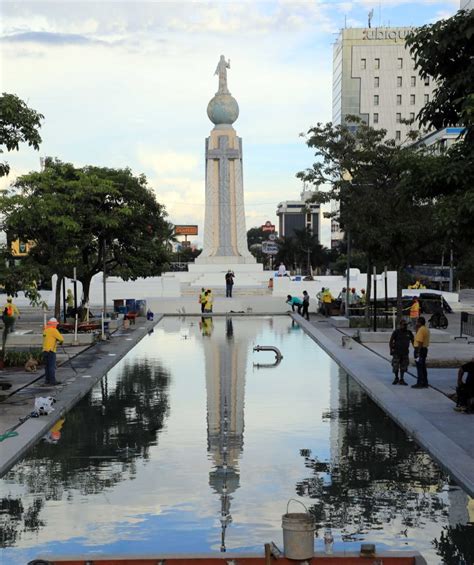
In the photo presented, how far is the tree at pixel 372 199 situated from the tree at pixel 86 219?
303 inches

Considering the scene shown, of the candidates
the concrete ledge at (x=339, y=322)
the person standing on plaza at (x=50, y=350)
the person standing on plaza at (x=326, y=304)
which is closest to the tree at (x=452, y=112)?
the person standing on plaza at (x=50, y=350)

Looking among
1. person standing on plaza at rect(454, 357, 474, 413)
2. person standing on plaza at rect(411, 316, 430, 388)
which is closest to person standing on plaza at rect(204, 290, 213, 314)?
person standing on plaza at rect(411, 316, 430, 388)

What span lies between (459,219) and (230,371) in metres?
12.1

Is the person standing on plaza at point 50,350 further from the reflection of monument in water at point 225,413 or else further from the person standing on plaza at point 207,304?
the person standing on plaza at point 207,304

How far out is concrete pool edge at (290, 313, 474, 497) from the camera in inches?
550

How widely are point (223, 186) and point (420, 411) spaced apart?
61.9 metres

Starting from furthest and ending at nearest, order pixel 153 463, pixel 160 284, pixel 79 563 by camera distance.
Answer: pixel 160 284 → pixel 153 463 → pixel 79 563

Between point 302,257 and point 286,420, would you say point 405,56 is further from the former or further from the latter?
point 286,420

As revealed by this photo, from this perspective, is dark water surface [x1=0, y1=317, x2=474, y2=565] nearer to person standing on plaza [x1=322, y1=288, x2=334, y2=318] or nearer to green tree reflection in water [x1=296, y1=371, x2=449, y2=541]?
green tree reflection in water [x1=296, y1=371, x2=449, y2=541]

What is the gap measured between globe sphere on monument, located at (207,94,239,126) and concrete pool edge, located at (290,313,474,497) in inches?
2020

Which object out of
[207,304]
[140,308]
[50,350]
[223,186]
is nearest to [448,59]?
[50,350]

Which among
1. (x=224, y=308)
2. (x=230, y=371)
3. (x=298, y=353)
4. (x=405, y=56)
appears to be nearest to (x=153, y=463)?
(x=230, y=371)

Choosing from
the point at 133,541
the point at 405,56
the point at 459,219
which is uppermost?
the point at 405,56

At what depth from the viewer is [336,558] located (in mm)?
8828
